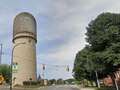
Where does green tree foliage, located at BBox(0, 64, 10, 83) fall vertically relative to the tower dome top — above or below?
below

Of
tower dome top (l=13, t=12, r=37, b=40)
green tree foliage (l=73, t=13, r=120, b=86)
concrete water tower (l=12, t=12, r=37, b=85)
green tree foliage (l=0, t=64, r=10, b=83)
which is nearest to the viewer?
green tree foliage (l=73, t=13, r=120, b=86)

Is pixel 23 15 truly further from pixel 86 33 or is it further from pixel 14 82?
pixel 86 33

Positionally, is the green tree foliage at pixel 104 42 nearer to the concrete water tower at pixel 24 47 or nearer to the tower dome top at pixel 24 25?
the concrete water tower at pixel 24 47

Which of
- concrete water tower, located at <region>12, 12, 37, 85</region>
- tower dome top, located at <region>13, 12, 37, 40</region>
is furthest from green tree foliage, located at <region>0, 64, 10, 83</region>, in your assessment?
tower dome top, located at <region>13, 12, 37, 40</region>

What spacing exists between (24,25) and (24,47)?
7.76 m

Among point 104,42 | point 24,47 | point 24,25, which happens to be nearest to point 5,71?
point 24,47

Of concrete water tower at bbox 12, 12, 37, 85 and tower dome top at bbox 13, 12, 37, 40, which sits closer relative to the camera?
concrete water tower at bbox 12, 12, 37, 85

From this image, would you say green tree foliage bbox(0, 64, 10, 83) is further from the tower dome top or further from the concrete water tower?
the tower dome top

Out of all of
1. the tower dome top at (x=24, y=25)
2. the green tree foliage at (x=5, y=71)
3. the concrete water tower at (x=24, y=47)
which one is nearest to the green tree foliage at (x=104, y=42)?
the concrete water tower at (x=24, y=47)

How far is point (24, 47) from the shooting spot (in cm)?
9006

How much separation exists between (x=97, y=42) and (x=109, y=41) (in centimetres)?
340

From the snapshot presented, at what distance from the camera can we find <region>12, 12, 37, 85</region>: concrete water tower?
88.0 m

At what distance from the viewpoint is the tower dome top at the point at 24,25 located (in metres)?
92.3

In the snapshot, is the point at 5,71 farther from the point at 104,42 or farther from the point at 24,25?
the point at 104,42
